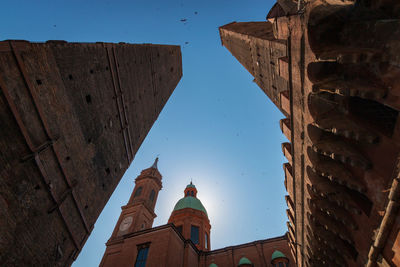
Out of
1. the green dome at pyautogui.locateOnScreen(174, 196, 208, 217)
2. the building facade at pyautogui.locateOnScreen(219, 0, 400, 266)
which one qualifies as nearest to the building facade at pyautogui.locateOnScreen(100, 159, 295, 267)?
the green dome at pyautogui.locateOnScreen(174, 196, 208, 217)

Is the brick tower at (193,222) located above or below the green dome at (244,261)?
above

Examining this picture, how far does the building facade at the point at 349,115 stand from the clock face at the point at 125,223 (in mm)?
25085

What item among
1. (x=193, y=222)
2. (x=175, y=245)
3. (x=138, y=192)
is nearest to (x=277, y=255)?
(x=175, y=245)

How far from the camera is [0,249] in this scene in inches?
216

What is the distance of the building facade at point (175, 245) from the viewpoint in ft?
59.9

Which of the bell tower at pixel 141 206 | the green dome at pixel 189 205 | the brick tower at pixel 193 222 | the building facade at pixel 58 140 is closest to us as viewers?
the building facade at pixel 58 140

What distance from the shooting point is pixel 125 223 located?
26.6 meters

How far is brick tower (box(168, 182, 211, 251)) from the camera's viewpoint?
26.3m

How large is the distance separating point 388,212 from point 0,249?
8.96 meters

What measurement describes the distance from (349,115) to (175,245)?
18.9 m

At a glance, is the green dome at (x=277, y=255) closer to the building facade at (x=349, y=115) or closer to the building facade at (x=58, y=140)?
the building facade at (x=349, y=115)

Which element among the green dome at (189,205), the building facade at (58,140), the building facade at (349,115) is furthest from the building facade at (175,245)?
the building facade at (349,115)

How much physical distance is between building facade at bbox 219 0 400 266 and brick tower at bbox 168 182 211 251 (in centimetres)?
2282

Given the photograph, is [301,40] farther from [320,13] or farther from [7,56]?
[7,56]
